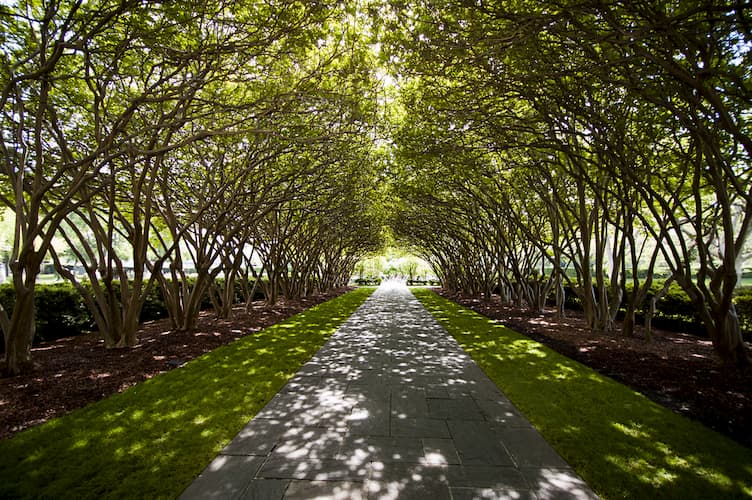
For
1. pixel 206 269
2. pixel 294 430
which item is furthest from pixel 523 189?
pixel 294 430

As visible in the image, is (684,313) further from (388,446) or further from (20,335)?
(20,335)

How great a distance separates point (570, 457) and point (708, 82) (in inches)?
260

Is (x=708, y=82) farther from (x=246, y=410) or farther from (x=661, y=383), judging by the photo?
(x=246, y=410)

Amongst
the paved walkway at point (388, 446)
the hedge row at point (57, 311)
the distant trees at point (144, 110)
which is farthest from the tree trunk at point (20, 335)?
the paved walkway at point (388, 446)

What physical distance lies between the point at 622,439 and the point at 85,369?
8476 millimetres

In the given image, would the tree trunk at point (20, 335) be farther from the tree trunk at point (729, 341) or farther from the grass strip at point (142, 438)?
the tree trunk at point (729, 341)

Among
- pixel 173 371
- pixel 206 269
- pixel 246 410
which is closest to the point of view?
pixel 246 410

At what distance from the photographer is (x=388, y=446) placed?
3721 mm

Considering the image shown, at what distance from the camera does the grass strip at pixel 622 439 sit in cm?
314

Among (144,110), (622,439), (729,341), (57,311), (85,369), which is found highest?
(144,110)

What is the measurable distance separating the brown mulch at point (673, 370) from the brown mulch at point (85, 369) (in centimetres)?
836

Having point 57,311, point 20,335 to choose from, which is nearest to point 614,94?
point 20,335

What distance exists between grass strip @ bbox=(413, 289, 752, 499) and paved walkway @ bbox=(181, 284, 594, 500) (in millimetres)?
278

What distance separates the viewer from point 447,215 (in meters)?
21.5
